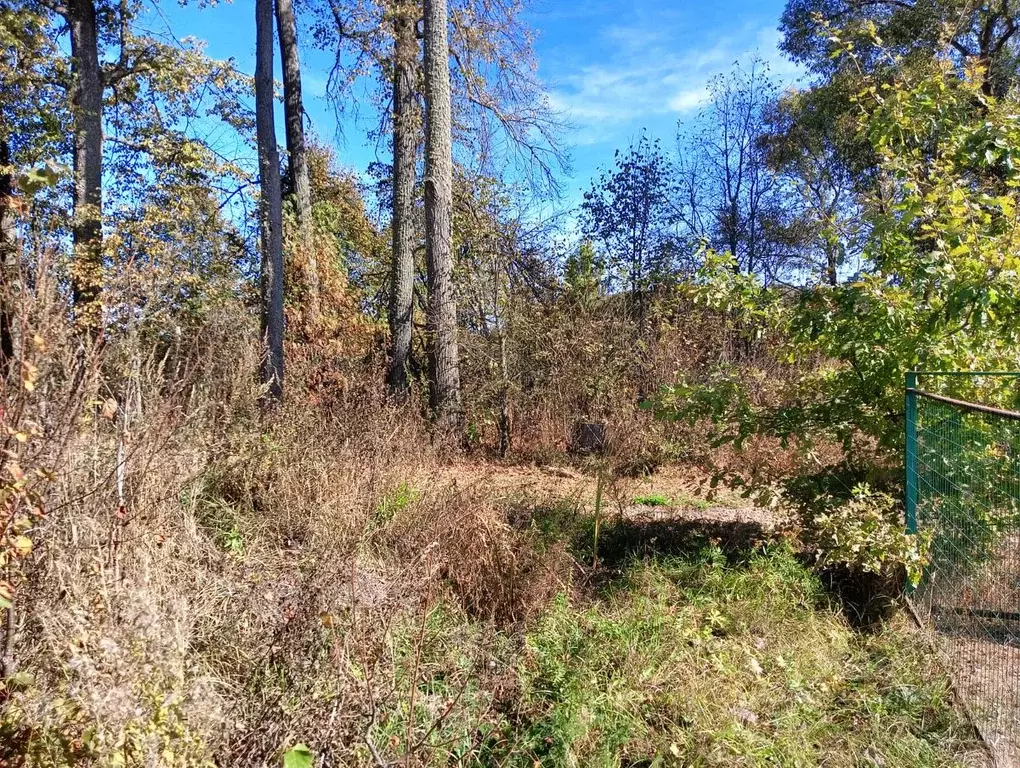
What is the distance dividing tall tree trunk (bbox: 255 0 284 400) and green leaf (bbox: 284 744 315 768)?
8.00 meters

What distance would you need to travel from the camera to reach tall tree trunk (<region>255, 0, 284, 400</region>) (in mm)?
9641

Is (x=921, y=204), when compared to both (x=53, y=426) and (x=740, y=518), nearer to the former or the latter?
(x=740, y=518)

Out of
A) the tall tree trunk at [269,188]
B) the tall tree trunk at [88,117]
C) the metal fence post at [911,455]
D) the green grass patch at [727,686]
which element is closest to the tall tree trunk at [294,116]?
the tall tree trunk at [269,188]

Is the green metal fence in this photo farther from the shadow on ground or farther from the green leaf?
the green leaf

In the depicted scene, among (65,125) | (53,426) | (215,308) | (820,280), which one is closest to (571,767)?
(53,426)

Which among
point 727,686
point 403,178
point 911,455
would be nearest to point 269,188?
point 403,178

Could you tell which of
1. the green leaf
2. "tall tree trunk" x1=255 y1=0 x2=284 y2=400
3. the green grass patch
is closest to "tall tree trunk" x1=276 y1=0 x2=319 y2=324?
"tall tree trunk" x1=255 y1=0 x2=284 y2=400

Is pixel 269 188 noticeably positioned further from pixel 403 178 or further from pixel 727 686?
pixel 727 686

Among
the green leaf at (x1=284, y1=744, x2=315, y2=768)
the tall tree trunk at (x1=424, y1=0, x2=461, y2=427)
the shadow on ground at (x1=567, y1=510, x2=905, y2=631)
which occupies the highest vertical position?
the tall tree trunk at (x1=424, y1=0, x2=461, y2=427)

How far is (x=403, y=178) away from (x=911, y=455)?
9.01 m

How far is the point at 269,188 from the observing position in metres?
9.89

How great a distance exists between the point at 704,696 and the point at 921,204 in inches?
132

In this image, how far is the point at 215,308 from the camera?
31.4ft

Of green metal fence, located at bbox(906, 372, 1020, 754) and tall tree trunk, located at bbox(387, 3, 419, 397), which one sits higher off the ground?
tall tree trunk, located at bbox(387, 3, 419, 397)
